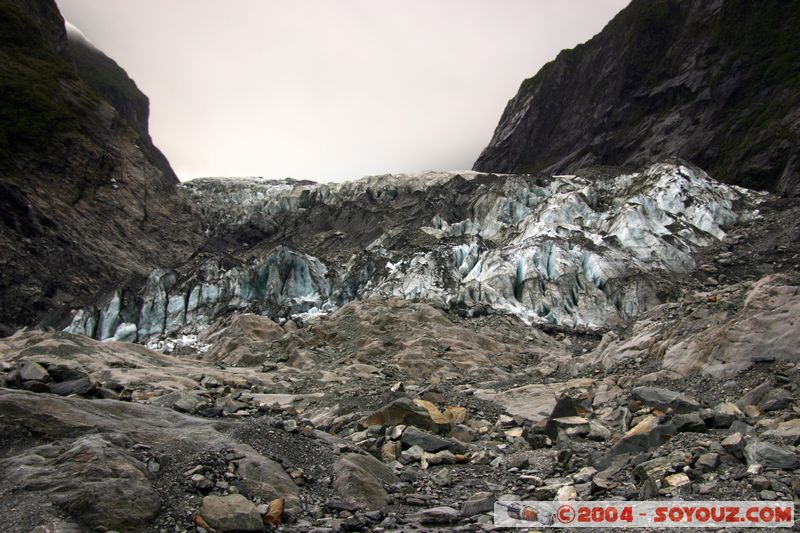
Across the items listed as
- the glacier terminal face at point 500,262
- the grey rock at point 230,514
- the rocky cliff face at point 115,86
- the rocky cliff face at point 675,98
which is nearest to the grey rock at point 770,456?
the grey rock at point 230,514

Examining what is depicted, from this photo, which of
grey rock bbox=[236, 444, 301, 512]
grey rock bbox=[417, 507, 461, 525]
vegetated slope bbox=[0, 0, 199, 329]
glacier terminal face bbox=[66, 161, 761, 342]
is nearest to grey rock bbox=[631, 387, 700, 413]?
grey rock bbox=[417, 507, 461, 525]

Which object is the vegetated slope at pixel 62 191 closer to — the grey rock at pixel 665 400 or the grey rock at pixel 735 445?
the grey rock at pixel 665 400

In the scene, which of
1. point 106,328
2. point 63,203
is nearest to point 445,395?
point 106,328

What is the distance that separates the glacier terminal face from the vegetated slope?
8.12 meters

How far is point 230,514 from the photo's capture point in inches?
193

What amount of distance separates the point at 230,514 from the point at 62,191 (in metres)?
48.1

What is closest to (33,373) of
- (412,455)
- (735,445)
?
(412,455)

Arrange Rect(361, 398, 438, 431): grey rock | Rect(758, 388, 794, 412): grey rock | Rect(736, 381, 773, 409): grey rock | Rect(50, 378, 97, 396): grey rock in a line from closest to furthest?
Rect(758, 388, 794, 412): grey rock, Rect(736, 381, 773, 409): grey rock, Rect(50, 378, 97, 396): grey rock, Rect(361, 398, 438, 431): grey rock

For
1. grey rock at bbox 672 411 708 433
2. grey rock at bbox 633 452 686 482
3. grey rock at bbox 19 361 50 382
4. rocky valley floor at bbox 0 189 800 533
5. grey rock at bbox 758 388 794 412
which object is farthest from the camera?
grey rock at bbox 19 361 50 382

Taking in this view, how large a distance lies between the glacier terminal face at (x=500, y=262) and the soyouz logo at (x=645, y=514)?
64.0 ft

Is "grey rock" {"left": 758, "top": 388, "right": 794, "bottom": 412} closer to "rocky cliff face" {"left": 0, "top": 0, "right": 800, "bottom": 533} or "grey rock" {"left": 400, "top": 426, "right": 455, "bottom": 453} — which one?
"rocky cliff face" {"left": 0, "top": 0, "right": 800, "bottom": 533}

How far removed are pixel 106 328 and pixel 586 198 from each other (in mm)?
30843

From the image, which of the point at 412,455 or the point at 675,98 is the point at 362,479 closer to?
the point at 412,455

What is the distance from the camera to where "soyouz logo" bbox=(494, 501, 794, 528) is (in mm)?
4555
